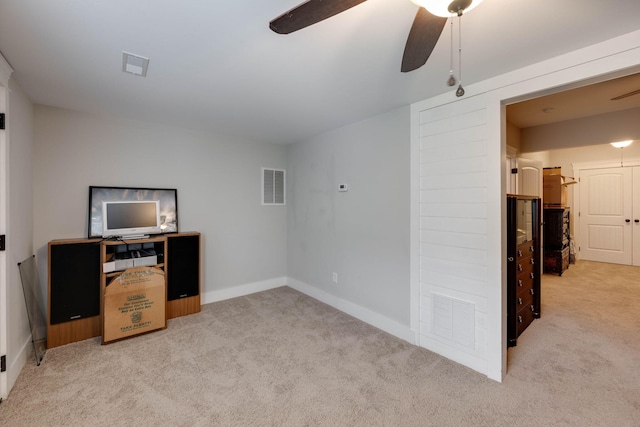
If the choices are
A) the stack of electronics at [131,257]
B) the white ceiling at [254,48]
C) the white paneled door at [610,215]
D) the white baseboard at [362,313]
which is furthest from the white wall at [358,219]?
the white paneled door at [610,215]

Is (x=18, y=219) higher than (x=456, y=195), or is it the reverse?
(x=456, y=195)

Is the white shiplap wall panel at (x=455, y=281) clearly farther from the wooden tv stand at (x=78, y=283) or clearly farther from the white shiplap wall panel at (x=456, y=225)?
the wooden tv stand at (x=78, y=283)

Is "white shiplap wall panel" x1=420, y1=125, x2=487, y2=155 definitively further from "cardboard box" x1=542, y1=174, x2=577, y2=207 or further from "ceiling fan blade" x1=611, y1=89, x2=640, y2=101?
"cardboard box" x1=542, y1=174, x2=577, y2=207

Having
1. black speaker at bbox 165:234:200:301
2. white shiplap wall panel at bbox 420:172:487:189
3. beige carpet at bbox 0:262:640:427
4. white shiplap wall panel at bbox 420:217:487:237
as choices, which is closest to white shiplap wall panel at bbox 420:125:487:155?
white shiplap wall panel at bbox 420:172:487:189

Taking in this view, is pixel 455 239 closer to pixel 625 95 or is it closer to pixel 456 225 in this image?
pixel 456 225

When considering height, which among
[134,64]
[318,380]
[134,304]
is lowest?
[318,380]

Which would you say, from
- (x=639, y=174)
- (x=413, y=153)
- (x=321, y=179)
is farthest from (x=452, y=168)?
(x=639, y=174)

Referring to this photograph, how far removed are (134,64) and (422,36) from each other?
185 cm

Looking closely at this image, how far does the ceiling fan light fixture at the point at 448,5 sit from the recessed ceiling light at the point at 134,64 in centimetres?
173

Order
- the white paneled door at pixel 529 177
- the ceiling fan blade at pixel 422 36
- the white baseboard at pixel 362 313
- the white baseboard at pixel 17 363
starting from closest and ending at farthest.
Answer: the ceiling fan blade at pixel 422 36
the white baseboard at pixel 17 363
the white baseboard at pixel 362 313
the white paneled door at pixel 529 177

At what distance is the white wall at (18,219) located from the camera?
1.96 metres

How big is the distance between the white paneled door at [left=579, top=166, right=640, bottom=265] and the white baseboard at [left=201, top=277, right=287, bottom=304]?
22.1 ft

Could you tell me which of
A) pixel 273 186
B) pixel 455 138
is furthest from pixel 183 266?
pixel 455 138

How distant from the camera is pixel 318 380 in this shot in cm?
206
